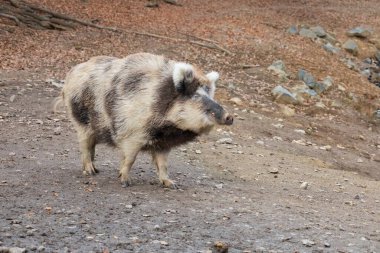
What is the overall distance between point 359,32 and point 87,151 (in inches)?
747

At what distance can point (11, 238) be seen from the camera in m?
5.29

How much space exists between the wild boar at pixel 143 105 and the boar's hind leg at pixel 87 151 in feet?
0.05

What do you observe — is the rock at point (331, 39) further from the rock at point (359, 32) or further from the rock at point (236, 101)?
the rock at point (236, 101)

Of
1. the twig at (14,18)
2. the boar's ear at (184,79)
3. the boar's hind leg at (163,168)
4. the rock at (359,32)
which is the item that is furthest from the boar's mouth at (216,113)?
the rock at (359,32)

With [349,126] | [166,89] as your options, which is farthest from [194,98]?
[349,126]

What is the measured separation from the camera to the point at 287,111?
1538cm

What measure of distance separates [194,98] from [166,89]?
1.17 feet

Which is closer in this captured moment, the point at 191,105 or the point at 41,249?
the point at 41,249

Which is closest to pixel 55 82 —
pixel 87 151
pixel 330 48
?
pixel 87 151

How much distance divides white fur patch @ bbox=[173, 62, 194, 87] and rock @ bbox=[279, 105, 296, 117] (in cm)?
830

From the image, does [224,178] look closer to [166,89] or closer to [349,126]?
[166,89]

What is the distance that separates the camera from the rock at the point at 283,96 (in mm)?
16047

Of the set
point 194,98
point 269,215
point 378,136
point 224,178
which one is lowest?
point 378,136

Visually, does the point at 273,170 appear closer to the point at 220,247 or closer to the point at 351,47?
the point at 220,247
